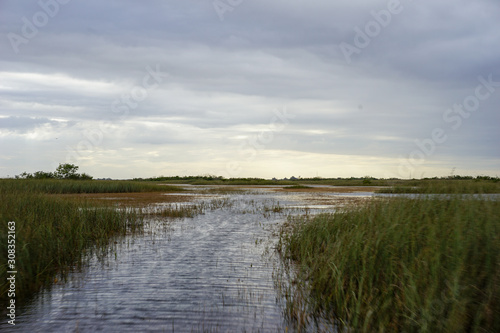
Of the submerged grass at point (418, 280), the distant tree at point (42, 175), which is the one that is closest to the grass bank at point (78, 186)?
the distant tree at point (42, 175)

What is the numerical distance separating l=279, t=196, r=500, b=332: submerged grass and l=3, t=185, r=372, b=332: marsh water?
3.05 ft

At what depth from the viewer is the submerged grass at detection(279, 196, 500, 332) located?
448cm

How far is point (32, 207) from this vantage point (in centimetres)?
1111

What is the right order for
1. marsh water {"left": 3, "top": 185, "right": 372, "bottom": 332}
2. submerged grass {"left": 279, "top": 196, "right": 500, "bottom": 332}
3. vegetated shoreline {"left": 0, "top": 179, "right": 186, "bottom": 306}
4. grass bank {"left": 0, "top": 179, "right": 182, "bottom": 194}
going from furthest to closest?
1. grass bank {"left": 0, "top": 179, "right": 182, "bottom": 194}
2. vegetated shoreline {"left": 0, "top": 179, "right": 186, "bottom": 306}
3. marsh water {"left": 3, "top": 185, "right": 372, "bottom": 332}
4. submerged grass {"left": 279, "top": 196, "right": 500, "bottom": 332}

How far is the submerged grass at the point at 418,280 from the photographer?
4.48m

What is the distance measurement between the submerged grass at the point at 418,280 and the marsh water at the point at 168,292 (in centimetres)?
93

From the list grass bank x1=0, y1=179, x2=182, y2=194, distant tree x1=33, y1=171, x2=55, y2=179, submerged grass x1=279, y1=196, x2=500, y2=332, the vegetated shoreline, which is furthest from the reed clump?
distant tree x1=33, y1=171, x2=55, y2=179

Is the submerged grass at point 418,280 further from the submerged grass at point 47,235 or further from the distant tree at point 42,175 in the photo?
the distant tree at point 42,175

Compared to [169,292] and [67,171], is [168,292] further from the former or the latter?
[67,171]

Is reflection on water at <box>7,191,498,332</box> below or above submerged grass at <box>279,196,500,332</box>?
below

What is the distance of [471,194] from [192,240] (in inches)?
336

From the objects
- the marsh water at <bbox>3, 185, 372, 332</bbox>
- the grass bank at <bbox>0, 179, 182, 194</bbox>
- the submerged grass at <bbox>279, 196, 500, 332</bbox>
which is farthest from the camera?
the grass bank at <bbox>0, 179, 182, 194</bbox>

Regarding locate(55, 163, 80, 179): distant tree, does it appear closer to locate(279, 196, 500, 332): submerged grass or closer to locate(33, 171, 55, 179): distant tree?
locate(33, 171, 55, 179): distant tree

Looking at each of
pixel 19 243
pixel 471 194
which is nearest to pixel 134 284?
pixel 19 243
